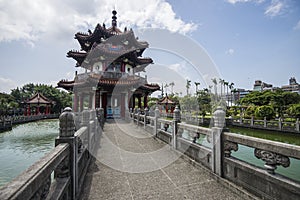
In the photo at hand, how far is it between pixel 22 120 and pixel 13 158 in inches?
787

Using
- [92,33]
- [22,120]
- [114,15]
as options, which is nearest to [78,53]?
[92,33]

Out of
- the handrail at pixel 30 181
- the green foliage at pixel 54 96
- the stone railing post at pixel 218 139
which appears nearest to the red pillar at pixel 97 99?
the stone railing post at pixel 218 139

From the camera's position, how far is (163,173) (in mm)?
4199

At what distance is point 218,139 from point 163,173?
5.11ft

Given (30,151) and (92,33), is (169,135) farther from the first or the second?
(92,33)

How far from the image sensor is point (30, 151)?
8.79 m

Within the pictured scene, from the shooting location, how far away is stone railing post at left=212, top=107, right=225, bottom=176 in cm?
361

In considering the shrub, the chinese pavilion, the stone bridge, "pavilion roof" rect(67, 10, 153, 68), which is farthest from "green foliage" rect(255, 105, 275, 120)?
the stone bridge

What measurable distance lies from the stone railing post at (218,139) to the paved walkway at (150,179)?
0.27m

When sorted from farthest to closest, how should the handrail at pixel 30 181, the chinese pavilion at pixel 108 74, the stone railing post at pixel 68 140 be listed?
the chinese pavilion at pixel 108 74, the stone railing post at pixel 68 140, the handrail at pixel 30 181

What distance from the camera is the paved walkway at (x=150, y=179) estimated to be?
3160 mm

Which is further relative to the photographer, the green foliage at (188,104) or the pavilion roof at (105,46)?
the green foliage at (188,104)

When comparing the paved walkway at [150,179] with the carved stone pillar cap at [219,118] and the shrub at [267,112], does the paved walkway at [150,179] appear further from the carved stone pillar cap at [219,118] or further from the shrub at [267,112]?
the shrub at [267,112]

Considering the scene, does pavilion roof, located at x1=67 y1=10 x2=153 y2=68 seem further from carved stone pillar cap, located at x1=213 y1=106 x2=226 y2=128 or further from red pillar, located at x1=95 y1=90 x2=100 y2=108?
carved stone pillar cap, located at x1=213 y1=106 x2=226 y2=128
